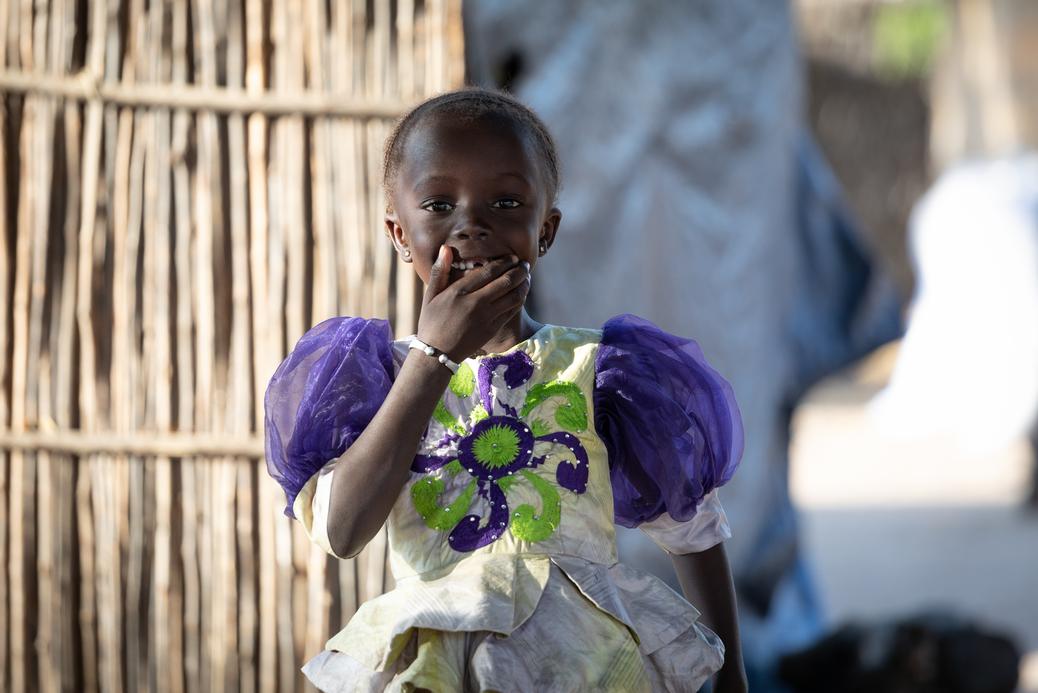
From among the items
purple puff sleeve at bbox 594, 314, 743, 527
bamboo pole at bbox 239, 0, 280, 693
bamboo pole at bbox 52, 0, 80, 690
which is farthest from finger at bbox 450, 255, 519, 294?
bamboo pole at bbox 52, 0, 80, 690

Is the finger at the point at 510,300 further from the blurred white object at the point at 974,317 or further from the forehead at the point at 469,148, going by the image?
the blurred white object at the point at 974,317

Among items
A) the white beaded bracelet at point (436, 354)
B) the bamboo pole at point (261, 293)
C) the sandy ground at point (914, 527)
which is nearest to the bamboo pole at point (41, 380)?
the bamboo pole at point (261, 293)

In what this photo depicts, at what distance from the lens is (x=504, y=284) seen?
1.68 m

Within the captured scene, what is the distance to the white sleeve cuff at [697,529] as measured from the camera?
188 cm

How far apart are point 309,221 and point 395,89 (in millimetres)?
311

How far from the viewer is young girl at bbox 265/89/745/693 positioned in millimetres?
1651

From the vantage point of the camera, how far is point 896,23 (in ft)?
43.8

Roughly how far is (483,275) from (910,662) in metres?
3.12

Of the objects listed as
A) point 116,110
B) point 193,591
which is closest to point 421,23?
point 116,110

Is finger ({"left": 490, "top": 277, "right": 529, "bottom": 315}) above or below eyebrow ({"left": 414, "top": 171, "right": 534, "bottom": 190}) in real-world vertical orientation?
below

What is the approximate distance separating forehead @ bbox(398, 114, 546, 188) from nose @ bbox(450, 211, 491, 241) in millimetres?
56

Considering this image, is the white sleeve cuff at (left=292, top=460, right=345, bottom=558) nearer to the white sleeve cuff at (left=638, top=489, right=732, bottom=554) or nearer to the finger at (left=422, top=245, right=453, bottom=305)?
the finger at (left=422, top=245, right=453, bottom=305)

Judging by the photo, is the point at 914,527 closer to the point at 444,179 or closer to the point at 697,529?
the point at 697,529

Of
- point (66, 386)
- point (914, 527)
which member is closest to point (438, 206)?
point (66, 386)
